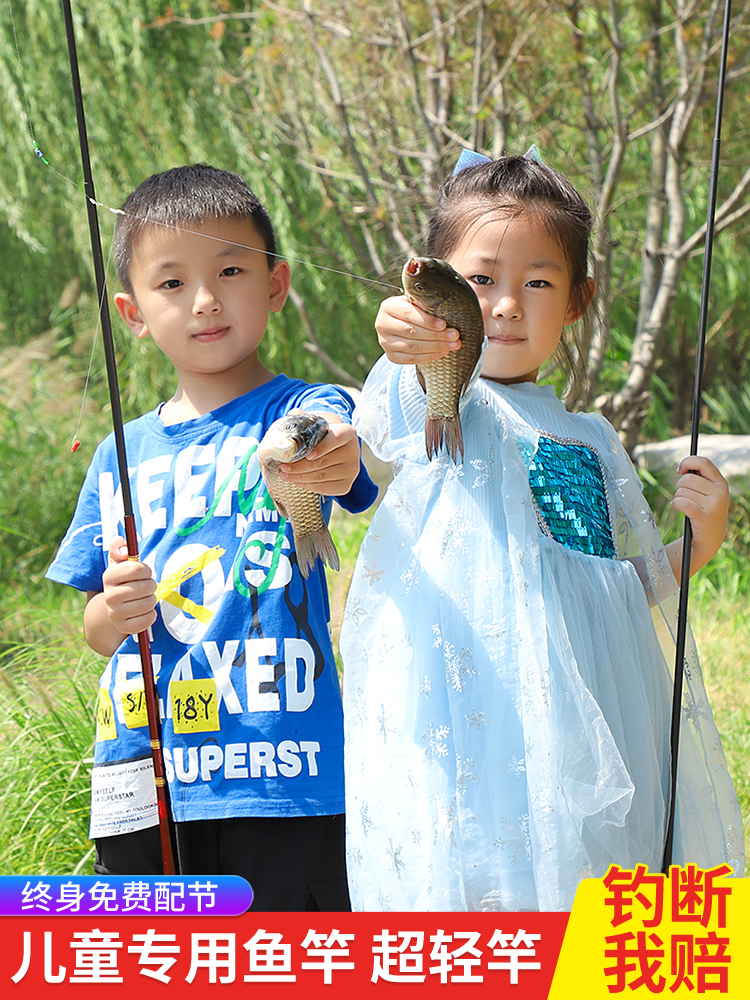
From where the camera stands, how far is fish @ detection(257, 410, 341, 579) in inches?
56.6

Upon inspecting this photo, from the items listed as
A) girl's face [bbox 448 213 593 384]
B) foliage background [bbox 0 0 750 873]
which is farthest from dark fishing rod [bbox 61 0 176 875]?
foliage background [bbox 0 0 750 873]

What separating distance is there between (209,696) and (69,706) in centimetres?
127

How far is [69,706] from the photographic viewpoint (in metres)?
2.91

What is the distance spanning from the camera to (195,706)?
1.80 m

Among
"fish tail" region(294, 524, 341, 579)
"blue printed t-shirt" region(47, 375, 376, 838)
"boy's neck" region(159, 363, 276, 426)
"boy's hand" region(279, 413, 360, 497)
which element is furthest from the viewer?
"boy's neck" region(159, 363, 276, 426)

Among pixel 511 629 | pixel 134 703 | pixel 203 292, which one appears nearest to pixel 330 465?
pixel 511 629

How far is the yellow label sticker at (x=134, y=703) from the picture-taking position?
1844 mm

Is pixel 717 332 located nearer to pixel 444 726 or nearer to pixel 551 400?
pixel 551 400

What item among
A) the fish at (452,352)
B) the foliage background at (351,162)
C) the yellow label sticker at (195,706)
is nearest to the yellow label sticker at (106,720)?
the yellow label sticker at (195,706)

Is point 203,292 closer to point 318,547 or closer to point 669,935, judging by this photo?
point 318,547

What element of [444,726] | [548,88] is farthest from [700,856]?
[548,88]

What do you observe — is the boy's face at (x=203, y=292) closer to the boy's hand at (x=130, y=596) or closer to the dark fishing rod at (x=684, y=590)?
the boy's hand at (x=130, y=596)

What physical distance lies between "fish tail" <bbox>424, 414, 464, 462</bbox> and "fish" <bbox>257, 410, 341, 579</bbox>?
0.55ft

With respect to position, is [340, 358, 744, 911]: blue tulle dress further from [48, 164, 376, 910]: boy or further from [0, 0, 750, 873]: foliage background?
[0, 0, 750, 873]: foliage background
